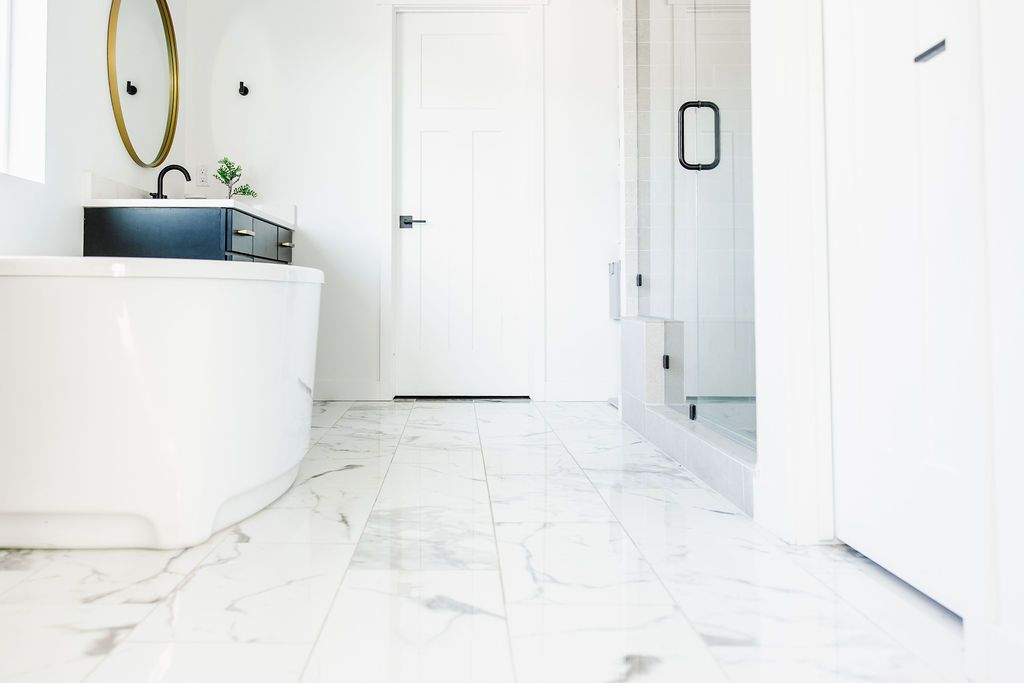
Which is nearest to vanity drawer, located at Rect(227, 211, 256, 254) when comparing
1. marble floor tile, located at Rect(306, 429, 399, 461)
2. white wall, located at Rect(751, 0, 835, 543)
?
marble floor tile, located at Rect(306, 429, 399, 461)

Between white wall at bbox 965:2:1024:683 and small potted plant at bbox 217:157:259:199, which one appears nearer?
white wall at bbox 965:2:1024:683

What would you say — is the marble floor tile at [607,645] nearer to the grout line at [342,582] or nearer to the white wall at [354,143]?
the grout line at [342,582]

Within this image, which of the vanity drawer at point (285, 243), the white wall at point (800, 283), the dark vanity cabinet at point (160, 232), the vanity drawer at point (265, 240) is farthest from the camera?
the vanity drawer at point (285, 243)

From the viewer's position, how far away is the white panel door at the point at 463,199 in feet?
11.3

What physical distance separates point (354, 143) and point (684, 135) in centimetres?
184

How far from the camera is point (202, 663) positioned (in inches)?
34.0

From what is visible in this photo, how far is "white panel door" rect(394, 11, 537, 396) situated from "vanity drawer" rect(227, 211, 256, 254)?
901mm

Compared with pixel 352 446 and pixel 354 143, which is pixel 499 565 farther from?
pixel 354 143

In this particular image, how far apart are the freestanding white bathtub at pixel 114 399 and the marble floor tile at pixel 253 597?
16 cm

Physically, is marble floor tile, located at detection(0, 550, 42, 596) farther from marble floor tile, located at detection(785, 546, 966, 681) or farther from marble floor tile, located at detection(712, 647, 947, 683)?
marble floor tile, located at detection(785, 546, 966, 681)

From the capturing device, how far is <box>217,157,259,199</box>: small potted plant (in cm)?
315

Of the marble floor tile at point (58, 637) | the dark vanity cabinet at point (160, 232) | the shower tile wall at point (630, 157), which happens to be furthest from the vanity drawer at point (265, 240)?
the marble floor tile at point (58, 637)

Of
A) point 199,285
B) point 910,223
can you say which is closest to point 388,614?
point 199,285

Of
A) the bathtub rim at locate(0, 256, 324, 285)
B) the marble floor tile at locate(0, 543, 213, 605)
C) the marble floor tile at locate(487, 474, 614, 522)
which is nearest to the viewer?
the marble floor tile at locate(0, 543, 213, 605)
